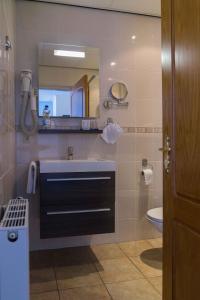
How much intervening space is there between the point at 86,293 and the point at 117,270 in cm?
41

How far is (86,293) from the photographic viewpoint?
73.3 inches

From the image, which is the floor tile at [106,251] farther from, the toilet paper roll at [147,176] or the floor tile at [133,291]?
the toilet paper roll at [147,176]

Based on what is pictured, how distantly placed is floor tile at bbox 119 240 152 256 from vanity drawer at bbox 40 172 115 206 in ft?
2.05

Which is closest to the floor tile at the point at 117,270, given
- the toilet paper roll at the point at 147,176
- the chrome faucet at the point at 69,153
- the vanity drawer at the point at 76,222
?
the vanity drawer at the point at 76,222

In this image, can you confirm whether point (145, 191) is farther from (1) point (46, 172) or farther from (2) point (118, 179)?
(1) point (46, 172)

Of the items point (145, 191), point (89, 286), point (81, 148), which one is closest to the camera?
point (89, 286)

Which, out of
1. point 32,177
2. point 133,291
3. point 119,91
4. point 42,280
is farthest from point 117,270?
point 119,91

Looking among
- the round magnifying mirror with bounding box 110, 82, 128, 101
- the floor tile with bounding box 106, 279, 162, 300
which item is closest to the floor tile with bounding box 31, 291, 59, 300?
the floor tile with bounding box 106, 279, 162, 300

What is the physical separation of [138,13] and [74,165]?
69.0 inches

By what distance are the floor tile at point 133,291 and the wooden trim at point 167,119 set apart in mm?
618

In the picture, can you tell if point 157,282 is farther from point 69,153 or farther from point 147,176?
point 69,153

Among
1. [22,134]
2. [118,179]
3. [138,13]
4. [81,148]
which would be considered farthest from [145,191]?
[138,13]

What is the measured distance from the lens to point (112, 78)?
9.03ft

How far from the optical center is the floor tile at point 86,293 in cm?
181
